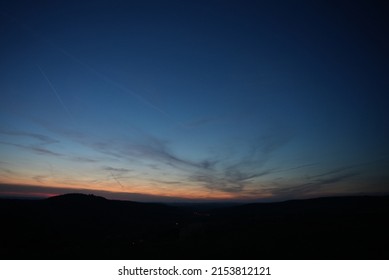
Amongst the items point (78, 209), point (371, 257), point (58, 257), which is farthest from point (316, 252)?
point (78, 209)

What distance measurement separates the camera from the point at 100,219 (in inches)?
3270

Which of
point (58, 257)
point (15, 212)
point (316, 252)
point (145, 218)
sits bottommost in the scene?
point (145, 218)

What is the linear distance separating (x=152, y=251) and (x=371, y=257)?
1288 centimetres

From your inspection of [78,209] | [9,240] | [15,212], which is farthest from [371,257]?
[78,209]

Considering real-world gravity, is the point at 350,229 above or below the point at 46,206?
above

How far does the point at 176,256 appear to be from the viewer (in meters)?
13.3

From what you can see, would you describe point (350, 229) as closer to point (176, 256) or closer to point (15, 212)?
point (176, 256)

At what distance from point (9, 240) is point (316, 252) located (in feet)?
195

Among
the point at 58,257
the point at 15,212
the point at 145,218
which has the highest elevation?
the point at 58,257

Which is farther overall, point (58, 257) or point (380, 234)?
point (380, 234)
